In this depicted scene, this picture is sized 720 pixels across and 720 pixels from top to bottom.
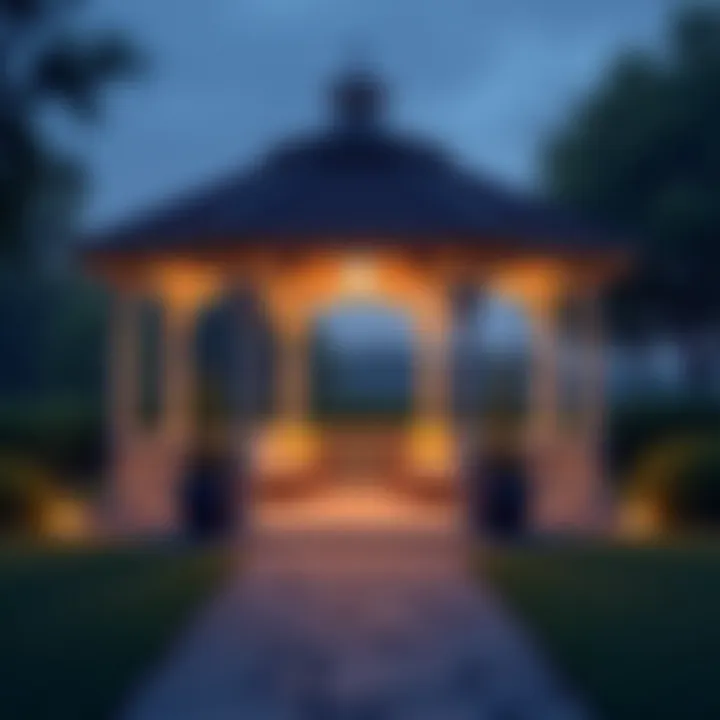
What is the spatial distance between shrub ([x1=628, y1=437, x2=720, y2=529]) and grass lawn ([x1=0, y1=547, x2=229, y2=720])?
5418 millimetres

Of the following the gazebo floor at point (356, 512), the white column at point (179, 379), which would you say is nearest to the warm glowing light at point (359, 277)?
the white column at point (179, 379)

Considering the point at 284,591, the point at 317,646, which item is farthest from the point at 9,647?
the point at 284,591

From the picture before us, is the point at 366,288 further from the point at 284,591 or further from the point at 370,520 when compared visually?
A: the point at 284,591

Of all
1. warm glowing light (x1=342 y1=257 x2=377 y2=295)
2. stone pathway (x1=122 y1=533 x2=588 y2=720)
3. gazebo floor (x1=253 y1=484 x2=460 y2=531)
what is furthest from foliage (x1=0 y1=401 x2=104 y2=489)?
stone pathway (x1=122 y1=533 x2=588 y2=720)

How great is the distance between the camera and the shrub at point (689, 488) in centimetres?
1950

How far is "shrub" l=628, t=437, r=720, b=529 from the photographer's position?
1950cm

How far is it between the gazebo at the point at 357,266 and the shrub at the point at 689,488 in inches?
29.3

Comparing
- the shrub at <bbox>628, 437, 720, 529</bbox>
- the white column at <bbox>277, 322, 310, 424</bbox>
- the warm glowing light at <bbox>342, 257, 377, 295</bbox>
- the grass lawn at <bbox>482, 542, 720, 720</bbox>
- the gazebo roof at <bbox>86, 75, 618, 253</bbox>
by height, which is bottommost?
the grass lawn at <bbox>482, 542, 720, 720</bbox>

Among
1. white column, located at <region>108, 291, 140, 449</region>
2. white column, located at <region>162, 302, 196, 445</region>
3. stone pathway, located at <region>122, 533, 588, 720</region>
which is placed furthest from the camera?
white column, located at <region>108, 291, 140, 449</region>

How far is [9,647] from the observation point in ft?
38.8

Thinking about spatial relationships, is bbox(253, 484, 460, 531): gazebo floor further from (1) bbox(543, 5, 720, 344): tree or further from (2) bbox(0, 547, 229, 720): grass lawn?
(1) bbox(543, 5, 720, 344): tree

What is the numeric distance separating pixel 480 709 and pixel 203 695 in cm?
156

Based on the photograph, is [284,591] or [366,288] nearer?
[284,591]

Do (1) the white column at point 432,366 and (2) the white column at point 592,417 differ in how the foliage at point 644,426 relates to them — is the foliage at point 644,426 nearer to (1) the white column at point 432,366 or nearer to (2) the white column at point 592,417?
(1) the white column at point 432,366
